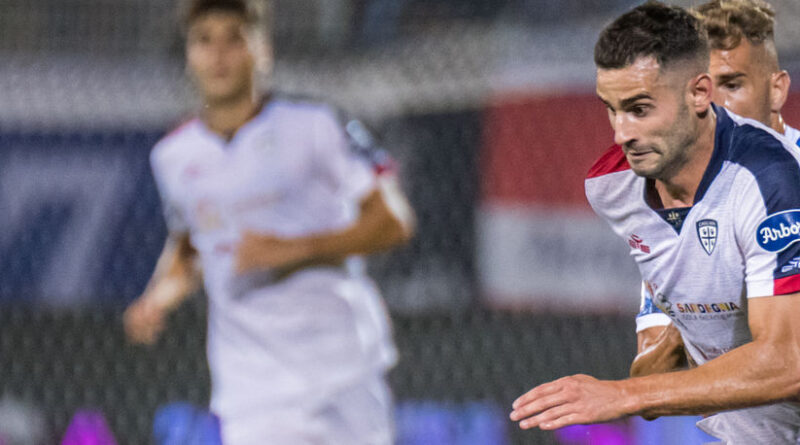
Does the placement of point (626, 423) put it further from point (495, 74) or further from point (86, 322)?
point (86, 322)

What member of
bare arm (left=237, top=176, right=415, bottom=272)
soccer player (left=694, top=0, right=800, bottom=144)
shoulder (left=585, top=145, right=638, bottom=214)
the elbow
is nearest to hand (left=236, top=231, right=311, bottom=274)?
bare arm (left=237, top=176, right=415, bottom=272)

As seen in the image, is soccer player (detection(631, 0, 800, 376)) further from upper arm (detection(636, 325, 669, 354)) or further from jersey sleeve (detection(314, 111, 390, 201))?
jersey sleeve (detection(314, 111, 390, 201))

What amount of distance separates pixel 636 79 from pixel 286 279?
1.17 m

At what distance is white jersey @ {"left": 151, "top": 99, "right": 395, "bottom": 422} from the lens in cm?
286

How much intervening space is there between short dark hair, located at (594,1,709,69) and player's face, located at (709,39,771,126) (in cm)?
36

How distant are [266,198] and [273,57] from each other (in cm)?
280

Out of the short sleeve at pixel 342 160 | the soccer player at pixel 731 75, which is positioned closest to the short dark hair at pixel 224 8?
the short sleeve at pixel 342 160

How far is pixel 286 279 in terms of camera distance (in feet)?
9.37

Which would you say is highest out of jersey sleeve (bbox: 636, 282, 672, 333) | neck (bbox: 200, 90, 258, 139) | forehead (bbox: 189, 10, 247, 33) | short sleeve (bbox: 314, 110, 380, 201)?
forehead (bbox: 189, 10, 247, 33)

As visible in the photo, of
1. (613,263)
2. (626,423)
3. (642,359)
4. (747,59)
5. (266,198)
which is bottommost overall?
(626,423)

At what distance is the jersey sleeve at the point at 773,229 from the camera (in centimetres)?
200

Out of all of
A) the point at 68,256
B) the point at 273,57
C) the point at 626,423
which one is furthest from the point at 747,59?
the point at 68,256

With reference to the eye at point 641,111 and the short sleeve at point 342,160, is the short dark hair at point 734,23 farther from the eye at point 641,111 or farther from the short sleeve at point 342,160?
the short sleeve at point 342,160

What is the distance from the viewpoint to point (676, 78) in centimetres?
210
